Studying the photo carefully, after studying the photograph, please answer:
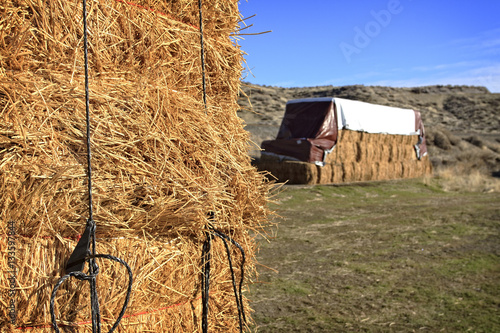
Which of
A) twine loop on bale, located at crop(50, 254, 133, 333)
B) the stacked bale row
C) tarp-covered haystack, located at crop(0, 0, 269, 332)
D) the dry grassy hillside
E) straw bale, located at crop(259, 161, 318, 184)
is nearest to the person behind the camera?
twine loop on bale, located at crop(50, 254, 133, 333)

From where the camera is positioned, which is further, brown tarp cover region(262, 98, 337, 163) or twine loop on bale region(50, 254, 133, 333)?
brown tarp cover region(262, 98, 337, 163)

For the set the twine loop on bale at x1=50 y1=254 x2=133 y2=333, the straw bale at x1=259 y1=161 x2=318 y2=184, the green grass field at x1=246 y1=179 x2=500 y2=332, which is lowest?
the green grass field at x1=246 y1=179 x2=500 y2=332

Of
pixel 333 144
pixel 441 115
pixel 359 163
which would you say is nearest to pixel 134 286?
pixel 333 144

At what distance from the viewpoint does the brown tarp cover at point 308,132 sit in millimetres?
15336

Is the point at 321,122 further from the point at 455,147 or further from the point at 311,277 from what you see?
the point at 455,147

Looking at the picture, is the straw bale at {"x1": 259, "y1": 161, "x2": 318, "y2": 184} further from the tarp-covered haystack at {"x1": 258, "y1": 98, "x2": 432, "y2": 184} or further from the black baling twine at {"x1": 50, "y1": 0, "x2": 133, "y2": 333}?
the black baling twine at {"x1": 50, "y1": 0, "x2": 133, "y2": 333}

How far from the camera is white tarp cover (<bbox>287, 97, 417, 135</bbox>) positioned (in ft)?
53.6

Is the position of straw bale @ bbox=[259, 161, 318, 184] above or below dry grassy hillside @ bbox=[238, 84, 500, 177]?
below

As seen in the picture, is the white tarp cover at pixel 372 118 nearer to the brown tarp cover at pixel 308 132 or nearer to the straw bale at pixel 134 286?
the brown tarp cover at pixel 308 132

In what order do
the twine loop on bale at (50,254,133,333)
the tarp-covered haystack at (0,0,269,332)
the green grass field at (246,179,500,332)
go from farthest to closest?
1. the green grass field at (246,179,500,332)
2. the tarp-covered haystack at (0,0,269,332)
3. the twine loop on bale at (50,254,133,333)

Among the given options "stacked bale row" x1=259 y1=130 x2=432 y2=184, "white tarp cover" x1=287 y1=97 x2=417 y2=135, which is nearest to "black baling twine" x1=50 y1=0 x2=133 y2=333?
"stacked bale row" x1=259 y1=130 x2=432 y2=184

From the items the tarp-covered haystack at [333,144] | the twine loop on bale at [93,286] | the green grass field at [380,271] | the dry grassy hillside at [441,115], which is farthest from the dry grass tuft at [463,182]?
the twine loop on bale at [93,286]

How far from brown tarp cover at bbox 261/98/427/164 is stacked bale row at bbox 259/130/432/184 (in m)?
0.33

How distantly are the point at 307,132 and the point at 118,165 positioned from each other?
13.5m
